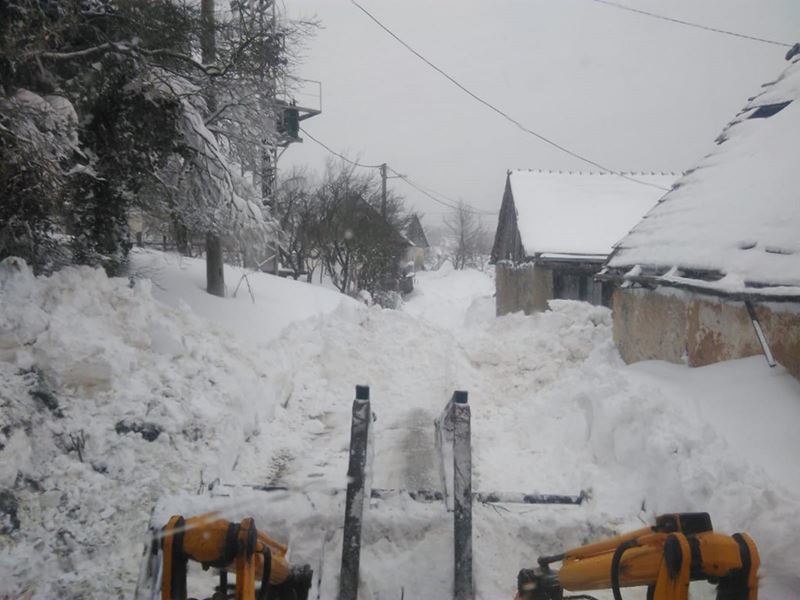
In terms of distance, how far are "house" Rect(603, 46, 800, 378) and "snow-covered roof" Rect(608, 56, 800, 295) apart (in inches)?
0.6

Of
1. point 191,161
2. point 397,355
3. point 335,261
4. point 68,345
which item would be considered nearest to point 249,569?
point 68,345

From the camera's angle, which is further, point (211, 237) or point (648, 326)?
point (211, 237)

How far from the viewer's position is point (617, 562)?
6.64 ft

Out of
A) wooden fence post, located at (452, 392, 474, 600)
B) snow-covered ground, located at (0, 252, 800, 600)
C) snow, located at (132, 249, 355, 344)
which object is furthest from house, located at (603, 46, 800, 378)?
snow, located at (132, 249, 355, 344)

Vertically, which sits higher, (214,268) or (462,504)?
(214,268)

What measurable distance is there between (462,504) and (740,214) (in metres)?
4.89

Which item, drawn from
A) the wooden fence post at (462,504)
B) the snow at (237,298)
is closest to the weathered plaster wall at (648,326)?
the wooden fence post at (462,504)

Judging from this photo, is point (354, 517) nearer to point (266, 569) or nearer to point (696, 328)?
point (266, 569)

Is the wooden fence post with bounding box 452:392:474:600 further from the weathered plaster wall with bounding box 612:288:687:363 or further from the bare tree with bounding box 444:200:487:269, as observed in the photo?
the bare tree with bounding box 444:200:487:269

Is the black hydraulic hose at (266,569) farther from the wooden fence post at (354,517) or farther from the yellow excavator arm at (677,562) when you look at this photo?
the yellow excavator arm at (677,562)

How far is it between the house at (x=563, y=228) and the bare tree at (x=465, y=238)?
4451 cm

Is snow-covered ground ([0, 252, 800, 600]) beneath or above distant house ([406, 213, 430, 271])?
beneath

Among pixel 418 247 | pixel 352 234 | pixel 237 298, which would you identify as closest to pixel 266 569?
pixel 237 298

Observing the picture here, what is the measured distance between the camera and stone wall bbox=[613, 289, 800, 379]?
15.0 feet
